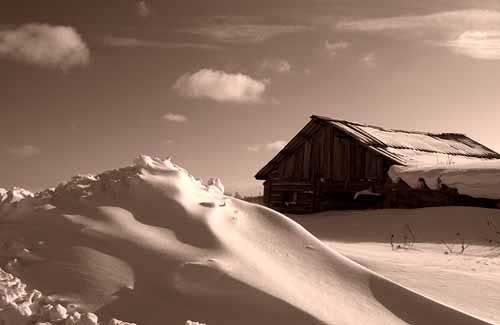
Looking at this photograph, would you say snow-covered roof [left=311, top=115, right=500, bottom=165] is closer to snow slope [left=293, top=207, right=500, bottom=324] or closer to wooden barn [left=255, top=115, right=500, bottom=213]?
wooden barn [left=255, top=115, right=500, bottom=213]

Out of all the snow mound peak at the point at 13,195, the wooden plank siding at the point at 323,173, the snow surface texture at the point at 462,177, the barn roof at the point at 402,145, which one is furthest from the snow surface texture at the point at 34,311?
the wooden plank siding at the point at 323,173

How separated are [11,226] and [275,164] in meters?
13.4

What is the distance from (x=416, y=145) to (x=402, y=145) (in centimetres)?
118

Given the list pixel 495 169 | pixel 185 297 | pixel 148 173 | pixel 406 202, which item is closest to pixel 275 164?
pixel 406 202

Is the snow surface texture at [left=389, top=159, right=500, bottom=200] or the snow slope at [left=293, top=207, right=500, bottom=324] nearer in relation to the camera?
the snow slope at [left=293, top=207, right=500, bottom=324]

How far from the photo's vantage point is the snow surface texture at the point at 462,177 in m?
11.1

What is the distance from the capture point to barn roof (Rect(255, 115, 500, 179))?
1438 centimetres

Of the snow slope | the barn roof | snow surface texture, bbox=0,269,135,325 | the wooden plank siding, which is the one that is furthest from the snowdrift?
the wooden plank siding

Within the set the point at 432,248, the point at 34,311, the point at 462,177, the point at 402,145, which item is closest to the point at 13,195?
the point at 34,311

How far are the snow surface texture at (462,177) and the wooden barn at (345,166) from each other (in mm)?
351

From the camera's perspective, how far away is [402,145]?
15562 millimetres

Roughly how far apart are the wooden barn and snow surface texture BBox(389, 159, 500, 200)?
1.15ft

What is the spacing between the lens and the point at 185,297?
2920mm

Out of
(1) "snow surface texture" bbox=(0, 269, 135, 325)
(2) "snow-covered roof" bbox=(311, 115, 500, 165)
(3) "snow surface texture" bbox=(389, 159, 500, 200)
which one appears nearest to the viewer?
(1) "snow surface texture" bbox=(0, 269, 135, 325)
